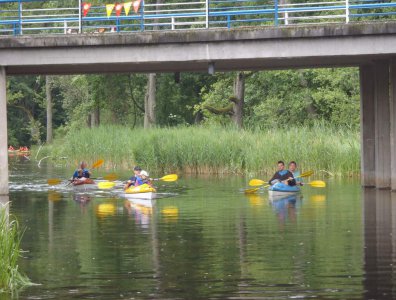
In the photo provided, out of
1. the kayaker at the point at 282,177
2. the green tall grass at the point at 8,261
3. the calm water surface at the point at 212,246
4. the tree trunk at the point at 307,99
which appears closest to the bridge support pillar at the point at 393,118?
the calm water surface at the point at 212,246

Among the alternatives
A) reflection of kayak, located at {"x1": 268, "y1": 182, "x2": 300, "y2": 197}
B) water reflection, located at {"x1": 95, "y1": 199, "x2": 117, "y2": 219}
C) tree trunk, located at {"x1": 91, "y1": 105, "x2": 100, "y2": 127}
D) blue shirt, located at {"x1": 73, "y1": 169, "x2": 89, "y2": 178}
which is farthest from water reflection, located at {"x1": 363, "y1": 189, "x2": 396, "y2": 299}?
tree trunk, located at {"x1": 91, "y1": 105, "x2": 100, "y2": 127}

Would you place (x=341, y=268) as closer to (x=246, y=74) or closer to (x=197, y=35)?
(x=197, y=35)

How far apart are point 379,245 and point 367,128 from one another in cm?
1593

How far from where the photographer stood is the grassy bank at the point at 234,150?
3756cm

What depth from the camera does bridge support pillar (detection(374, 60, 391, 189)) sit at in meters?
32.3

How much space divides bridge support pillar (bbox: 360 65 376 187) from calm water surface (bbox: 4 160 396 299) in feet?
6.01

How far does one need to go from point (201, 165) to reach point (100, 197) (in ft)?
29.2

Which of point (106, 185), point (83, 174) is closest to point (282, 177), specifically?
point (106, 185)

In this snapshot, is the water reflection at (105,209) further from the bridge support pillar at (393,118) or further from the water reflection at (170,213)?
the bridge support pillar at (393,118)

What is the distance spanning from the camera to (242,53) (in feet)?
97.2

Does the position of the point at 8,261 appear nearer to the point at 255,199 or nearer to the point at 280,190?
the point at 255,199

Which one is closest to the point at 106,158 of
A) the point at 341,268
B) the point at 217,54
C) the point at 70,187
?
the point at 70,187

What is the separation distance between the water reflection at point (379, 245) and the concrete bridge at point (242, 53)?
11.8 ft

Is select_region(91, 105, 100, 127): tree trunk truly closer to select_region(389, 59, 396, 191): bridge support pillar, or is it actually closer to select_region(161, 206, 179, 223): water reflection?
select_region(389, 59, 396, 191): bridge support pillar
